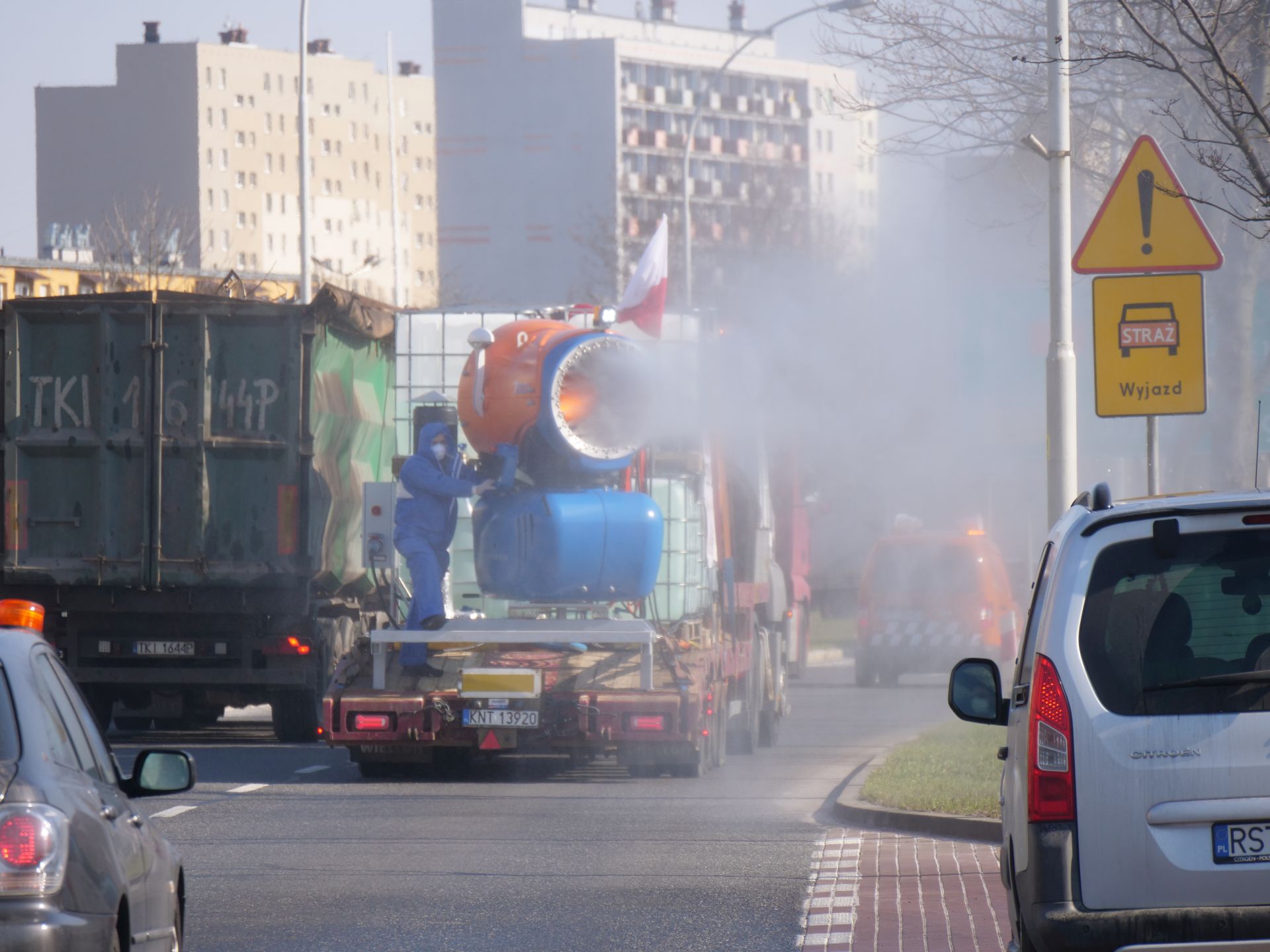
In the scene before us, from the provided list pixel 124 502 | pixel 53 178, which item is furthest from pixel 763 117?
pixel 124 502

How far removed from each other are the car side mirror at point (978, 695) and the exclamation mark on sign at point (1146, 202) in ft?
14.3

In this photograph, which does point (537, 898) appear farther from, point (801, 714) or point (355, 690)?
point (801, 714)

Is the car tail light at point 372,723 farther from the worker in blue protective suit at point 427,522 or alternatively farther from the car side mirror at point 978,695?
the car side mirror at point 978,695

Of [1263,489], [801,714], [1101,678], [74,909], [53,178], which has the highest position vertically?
[53,178]

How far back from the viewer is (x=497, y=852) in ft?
36.6

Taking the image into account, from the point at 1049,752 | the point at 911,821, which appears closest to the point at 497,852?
the point at 911,821

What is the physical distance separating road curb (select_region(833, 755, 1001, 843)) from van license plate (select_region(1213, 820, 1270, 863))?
19.1 ft

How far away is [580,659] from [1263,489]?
905cm

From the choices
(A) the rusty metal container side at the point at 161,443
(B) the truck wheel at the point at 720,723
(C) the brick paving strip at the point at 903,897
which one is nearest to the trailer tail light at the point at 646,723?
(B) the truck wheel at the point at 720,723

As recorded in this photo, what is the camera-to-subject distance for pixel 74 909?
4.95m

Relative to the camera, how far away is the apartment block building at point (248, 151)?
123188 millimetres

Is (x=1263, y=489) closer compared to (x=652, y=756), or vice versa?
(x=1263, y=489)

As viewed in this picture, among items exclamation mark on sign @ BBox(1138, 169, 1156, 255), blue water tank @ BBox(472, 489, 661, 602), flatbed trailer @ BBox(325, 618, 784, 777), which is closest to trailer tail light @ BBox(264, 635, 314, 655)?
flatbed trailer @ BBox(325, 618, 784, 777)

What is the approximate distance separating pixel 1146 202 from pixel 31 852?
705cm
